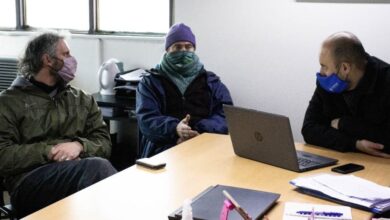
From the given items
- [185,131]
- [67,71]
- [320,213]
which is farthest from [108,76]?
[320,213]

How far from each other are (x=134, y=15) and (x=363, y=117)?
7.35 ft

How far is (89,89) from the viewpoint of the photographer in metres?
4.18

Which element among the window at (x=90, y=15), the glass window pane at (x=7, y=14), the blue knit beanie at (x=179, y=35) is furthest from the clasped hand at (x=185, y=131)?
the glass window pane at (x=7, y=14)

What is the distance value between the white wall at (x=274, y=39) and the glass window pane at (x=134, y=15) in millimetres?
444

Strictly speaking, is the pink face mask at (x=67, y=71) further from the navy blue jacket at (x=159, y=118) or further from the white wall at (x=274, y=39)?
the white wall at (x=274, y=39)

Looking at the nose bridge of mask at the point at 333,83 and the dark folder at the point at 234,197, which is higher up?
the nose bridge of mask at the point at 333,83

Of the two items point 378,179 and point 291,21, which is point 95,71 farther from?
point 378,179

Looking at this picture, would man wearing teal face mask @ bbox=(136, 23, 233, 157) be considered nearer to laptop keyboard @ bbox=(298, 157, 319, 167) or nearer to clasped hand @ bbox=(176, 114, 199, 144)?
clasped hand @ bbox=(176, 114, 199, 144)

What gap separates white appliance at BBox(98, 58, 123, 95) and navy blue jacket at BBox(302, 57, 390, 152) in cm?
176

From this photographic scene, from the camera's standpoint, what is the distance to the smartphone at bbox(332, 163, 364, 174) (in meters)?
2.01

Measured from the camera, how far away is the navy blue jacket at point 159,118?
2.89 meters

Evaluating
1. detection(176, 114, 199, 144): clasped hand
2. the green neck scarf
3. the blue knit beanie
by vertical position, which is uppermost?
the blue knit beanie

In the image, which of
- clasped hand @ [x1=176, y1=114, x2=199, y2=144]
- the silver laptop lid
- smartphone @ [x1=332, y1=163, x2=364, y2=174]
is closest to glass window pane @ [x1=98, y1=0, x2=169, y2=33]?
clasped hand @ [x1=176, y1=114, x2=199, y2=144]

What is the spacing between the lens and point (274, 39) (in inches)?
131
